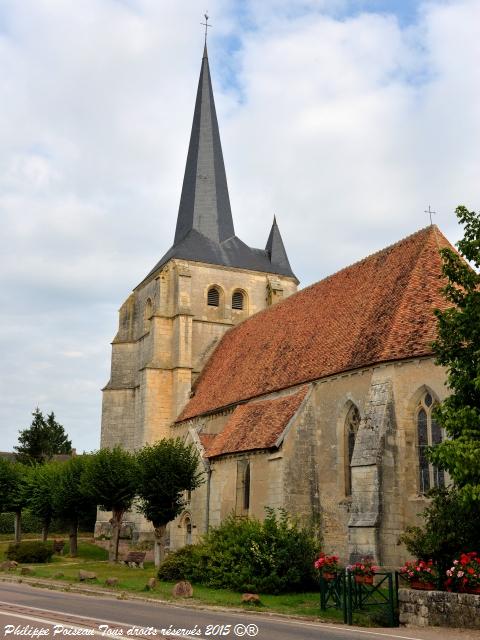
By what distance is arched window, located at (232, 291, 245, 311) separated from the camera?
38.5 m

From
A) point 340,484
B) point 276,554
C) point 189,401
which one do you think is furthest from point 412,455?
point 189,401

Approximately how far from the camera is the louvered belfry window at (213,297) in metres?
37.8

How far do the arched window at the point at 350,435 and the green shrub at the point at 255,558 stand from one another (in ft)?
6.77

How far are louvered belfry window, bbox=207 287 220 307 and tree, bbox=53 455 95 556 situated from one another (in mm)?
10745

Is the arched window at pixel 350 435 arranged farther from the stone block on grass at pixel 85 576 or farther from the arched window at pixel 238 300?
the arched window at pixel 238 300

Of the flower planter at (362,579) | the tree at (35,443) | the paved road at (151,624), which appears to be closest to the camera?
the paved road at (151,624)

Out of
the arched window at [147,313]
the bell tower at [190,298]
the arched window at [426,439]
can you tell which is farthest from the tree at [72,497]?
the arched window at [426,439]

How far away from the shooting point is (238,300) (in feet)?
127

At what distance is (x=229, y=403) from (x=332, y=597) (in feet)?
45.2

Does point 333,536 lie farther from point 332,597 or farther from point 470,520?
point 470,520

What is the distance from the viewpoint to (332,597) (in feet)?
48.9

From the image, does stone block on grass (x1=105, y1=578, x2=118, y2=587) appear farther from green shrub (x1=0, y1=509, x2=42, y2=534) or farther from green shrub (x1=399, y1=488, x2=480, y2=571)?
green shrub (x1=0, y1=509, x2=42, y2=534)

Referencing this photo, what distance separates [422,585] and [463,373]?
4098 mm

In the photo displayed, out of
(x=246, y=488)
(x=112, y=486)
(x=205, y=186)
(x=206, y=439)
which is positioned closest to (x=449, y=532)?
(x=246, y=488)
